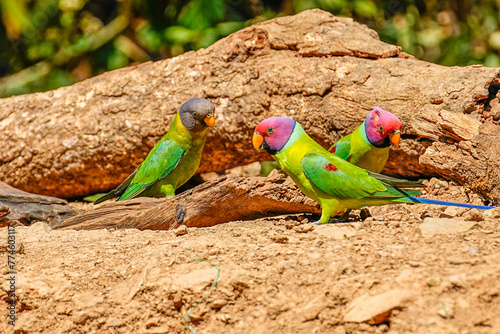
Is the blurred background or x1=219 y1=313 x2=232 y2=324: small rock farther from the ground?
the blurred background

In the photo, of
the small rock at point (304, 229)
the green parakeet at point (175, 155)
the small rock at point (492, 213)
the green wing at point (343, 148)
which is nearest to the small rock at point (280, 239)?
the small rock at point (304, 229)

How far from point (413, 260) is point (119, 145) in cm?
334

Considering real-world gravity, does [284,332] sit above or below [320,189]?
below

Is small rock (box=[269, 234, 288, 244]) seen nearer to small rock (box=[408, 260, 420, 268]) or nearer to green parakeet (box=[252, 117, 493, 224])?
green parakeet (box=[252, 117, 493, 224])

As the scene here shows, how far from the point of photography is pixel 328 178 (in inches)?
121

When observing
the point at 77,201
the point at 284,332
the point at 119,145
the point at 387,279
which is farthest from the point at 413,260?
the point at 77,201

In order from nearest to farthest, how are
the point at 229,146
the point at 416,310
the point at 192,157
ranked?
the point at 416,310
the point at 192,157
the point at 229,146

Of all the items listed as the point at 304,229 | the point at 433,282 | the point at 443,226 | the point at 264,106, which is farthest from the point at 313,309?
the point at 264,106

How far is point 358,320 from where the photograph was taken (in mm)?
2127

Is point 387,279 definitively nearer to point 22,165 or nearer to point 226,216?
point 226,216

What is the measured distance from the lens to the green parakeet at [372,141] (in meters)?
3.75

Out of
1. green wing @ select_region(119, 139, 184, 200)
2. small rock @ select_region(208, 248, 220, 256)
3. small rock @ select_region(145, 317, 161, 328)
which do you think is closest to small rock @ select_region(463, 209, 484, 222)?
small rock @ select_region(208, 248, 220, 256)

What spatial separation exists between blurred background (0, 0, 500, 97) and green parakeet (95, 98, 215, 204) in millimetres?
2662

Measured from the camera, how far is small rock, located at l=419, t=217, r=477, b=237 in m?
2.62
